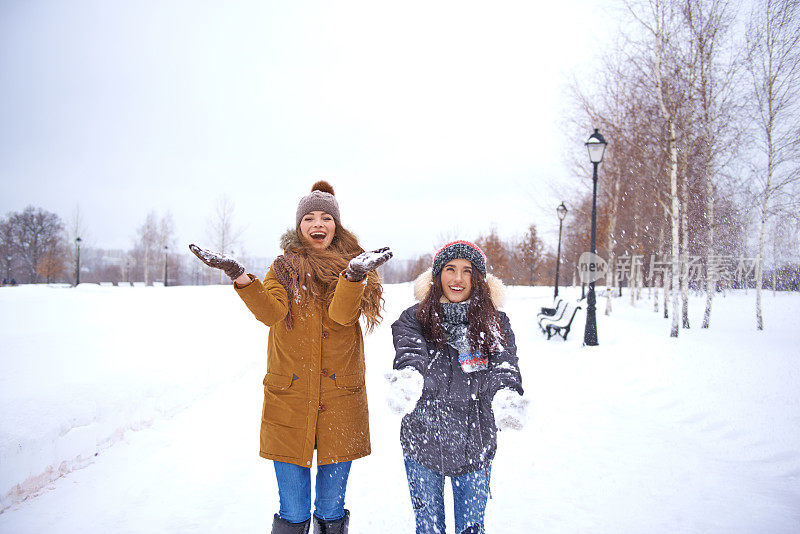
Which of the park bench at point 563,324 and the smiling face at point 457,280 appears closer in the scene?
the smiling face at point 457,280

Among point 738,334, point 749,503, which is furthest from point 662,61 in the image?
point 749,503

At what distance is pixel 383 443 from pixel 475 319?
2.70 meters

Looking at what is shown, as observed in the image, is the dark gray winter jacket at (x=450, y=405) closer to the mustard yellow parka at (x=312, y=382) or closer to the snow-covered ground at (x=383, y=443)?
the mustard yellow parka at (x=312, y=382)

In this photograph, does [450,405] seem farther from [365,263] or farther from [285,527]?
[285,527]

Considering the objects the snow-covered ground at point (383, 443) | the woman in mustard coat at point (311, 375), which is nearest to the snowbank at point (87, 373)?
the snow-covered ground at point (383, 443)

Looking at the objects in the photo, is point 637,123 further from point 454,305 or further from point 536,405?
point 454,305

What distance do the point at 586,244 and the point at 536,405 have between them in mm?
22147

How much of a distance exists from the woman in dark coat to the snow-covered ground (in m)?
0.96

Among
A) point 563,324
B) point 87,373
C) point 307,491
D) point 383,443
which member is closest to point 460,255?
point 307,491

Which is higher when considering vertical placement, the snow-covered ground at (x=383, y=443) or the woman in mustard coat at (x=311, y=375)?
the woman in mustard coat at (x=311, y=375)

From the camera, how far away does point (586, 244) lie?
83.1ft

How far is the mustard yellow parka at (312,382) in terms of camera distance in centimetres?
203

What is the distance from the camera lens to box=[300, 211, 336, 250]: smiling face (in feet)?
7.88

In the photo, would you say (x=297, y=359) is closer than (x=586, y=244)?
Yes
